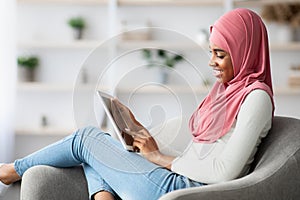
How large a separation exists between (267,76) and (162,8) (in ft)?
9.10

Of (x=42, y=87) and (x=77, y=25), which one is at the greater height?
(x=77, y=25)

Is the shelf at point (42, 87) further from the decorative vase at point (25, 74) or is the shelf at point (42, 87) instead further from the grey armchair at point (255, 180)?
the grey armchair at point (255, 180)

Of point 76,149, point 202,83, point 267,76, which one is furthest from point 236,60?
point 76,149

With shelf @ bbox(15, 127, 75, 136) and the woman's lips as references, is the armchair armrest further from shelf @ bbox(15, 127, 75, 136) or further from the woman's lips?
shelf @ bbox(15, 127, 75, 136)

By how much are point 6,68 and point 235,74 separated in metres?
2.84

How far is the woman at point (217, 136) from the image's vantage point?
1.96 m

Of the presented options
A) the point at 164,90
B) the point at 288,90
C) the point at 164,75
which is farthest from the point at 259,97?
the point at 288,90

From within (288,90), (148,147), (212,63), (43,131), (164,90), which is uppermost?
(212,63)

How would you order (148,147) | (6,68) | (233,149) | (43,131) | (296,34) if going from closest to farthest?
(233,149)
(148,147)
(6,68)
(43,131)
(296,34)

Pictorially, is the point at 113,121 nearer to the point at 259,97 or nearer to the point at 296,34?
the point at 259,97

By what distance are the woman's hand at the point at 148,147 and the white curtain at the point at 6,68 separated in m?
2.74

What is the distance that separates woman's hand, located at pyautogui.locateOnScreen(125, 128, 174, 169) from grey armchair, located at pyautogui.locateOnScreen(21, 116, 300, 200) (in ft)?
0.72

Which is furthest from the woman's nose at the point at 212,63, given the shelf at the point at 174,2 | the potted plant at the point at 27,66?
the potted plant at the point at 27,66

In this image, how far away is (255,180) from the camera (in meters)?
1.95
